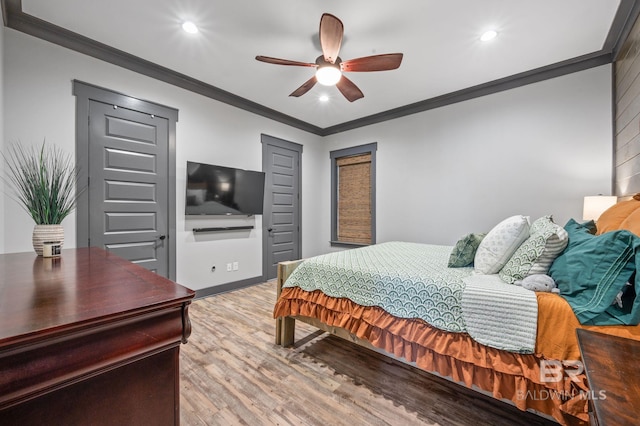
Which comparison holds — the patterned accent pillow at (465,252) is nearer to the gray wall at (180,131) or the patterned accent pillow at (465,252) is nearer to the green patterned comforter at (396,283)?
the green patterned comforter at (396,283)

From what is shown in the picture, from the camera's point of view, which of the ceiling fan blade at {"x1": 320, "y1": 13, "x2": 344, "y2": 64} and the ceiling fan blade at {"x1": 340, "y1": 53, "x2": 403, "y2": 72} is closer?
the ceiling fan blade at {"x1": 320, "y1": 13, "x2": 344, "y2": 64}

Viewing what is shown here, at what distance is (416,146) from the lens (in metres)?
3.97

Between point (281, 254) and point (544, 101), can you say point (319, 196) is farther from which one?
point (544, 101)

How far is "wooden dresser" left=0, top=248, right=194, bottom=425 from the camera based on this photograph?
500 mm

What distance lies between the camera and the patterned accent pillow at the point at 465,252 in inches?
76.3

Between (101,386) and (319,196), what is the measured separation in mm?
4669

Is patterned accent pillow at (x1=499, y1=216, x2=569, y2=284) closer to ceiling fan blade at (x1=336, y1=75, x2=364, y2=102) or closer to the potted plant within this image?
ceiling fan blade at (x1=336, y1=75, x2=364, y2=102)

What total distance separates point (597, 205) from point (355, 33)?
2736 millimetres

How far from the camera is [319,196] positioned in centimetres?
522

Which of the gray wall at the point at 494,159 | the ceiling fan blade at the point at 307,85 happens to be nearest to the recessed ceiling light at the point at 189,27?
the ceiling fan blade at the point at 307,85

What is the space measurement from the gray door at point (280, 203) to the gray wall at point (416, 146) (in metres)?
0.16

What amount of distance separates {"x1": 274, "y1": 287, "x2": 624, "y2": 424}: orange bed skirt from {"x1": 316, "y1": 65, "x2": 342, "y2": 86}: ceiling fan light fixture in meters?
2.08

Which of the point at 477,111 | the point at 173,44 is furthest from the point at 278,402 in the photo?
the point at 477,111

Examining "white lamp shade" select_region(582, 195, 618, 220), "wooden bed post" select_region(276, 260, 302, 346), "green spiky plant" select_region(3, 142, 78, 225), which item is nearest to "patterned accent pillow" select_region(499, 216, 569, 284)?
"white lamp shade" select_region(582, 195, 618, 220)
